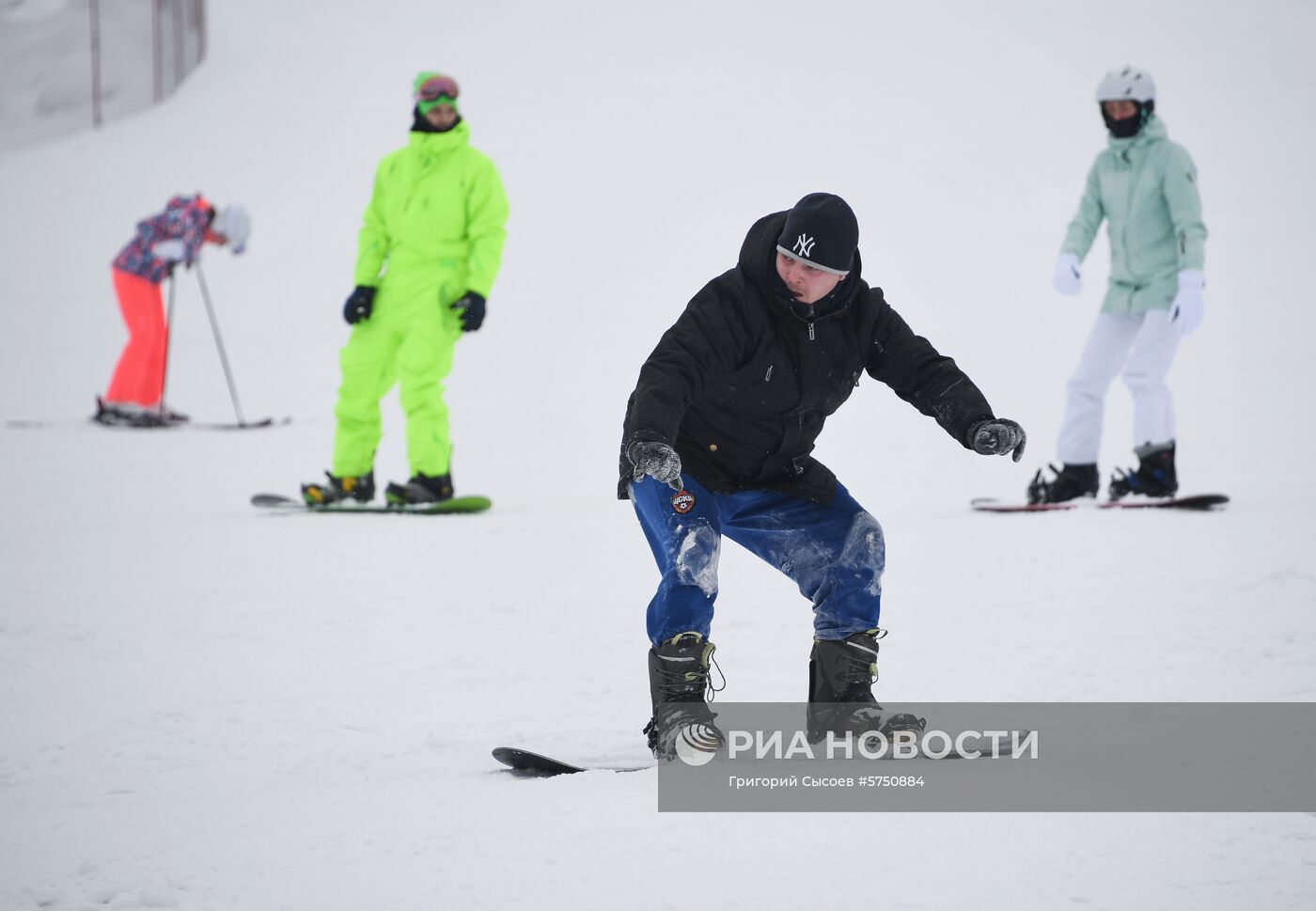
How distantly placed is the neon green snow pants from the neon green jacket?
94 mm

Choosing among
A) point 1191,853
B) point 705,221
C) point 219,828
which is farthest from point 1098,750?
point 705,221

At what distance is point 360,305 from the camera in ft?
22.0

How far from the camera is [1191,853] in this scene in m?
2.37

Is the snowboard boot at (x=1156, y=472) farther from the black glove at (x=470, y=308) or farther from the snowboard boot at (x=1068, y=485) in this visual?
the black glove at (x=470, y=308)

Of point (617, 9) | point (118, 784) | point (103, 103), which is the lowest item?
point (118, 784)

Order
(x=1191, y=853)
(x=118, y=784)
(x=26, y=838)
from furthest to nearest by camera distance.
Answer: (x=118, y=784) < (x=26, y=838) < (x=1191, y=853)

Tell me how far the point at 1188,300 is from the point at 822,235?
13.9ft

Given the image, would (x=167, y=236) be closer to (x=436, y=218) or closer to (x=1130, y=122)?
(x=436, y=218)

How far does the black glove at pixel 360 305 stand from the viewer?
6695 mm

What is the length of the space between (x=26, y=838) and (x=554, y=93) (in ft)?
72.0

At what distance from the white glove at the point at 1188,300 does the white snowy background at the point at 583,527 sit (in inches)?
38.4

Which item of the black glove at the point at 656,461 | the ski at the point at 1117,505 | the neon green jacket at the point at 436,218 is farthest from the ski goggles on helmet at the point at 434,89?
the black glove at the point at 656,461

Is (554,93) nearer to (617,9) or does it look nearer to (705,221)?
(617,9)

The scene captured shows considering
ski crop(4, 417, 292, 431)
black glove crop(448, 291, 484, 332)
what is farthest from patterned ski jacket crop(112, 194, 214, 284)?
black glove crop(448, 291, 484, 332)
